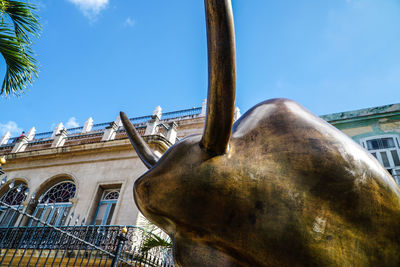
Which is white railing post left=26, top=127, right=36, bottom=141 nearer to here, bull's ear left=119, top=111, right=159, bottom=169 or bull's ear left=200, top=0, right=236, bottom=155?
bull's ear left=119, top=111, right=159, bottom=169

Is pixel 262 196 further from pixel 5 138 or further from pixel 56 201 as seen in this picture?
pixel 5 138

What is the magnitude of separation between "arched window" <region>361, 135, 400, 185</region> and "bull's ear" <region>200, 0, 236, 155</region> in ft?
33.1

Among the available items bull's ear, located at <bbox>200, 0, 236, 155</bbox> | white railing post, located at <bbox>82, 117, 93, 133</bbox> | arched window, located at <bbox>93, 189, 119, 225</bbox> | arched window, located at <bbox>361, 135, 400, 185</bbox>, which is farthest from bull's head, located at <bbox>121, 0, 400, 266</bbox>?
white railing post, located at <bbox>82, 117, 93, 133</bbox>

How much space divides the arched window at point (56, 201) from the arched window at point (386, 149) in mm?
11753

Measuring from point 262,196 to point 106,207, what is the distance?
37.1 feet

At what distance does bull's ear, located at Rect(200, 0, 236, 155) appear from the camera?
50cm

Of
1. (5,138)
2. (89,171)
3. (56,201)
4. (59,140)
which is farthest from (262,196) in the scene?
(5,138)

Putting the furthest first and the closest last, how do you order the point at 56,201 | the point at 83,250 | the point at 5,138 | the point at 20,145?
the point at 5,138 < the point at 20,145 < the point at 56,201 < the point at 83,250

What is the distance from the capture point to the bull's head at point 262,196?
1.78ft

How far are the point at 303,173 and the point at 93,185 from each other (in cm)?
1181

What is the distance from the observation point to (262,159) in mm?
615

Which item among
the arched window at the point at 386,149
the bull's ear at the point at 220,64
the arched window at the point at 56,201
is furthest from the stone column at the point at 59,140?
the bull's ear at the point at 220,64

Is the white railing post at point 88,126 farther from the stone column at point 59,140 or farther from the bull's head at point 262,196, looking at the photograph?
the bull's head at point 262,196

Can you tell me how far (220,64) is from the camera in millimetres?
514
